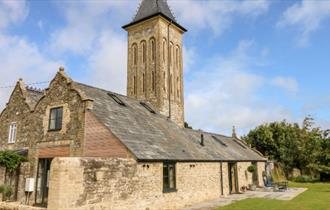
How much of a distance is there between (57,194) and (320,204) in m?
15.2

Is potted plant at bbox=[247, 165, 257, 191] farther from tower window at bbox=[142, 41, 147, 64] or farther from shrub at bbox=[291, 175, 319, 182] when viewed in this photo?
shrub at bbox=[291, 175, 319, 182]

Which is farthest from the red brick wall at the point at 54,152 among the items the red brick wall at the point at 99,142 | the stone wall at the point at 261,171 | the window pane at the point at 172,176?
the stone wall at the point at 261,171

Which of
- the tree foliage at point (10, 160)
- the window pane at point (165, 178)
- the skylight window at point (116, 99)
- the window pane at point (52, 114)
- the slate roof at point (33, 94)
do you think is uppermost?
the slate roof at point (33, 94)

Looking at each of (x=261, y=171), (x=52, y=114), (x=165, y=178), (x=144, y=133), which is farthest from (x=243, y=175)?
(x=52, y=114)

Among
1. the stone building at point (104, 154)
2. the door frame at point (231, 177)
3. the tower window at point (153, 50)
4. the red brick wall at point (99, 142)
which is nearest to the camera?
the stone building at point (104, 154)

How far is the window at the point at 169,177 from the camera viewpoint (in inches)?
650

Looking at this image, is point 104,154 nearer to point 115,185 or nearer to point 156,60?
point 115,185

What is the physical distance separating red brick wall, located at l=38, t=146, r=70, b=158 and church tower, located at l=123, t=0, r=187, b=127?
12.1 metres

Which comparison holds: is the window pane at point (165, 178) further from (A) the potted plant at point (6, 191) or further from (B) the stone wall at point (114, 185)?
(A) the potted plant at point (6, 191)

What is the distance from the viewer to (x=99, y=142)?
52.5 ft

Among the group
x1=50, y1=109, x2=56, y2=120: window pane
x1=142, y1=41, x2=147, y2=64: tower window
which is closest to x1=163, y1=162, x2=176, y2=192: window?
x1=50, y1=109, x2=56, y2=120: window pane

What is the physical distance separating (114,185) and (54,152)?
6222 millimetres

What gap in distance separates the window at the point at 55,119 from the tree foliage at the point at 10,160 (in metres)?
2.75

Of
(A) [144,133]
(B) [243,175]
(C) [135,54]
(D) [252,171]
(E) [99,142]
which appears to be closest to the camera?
(E) [99,142]
